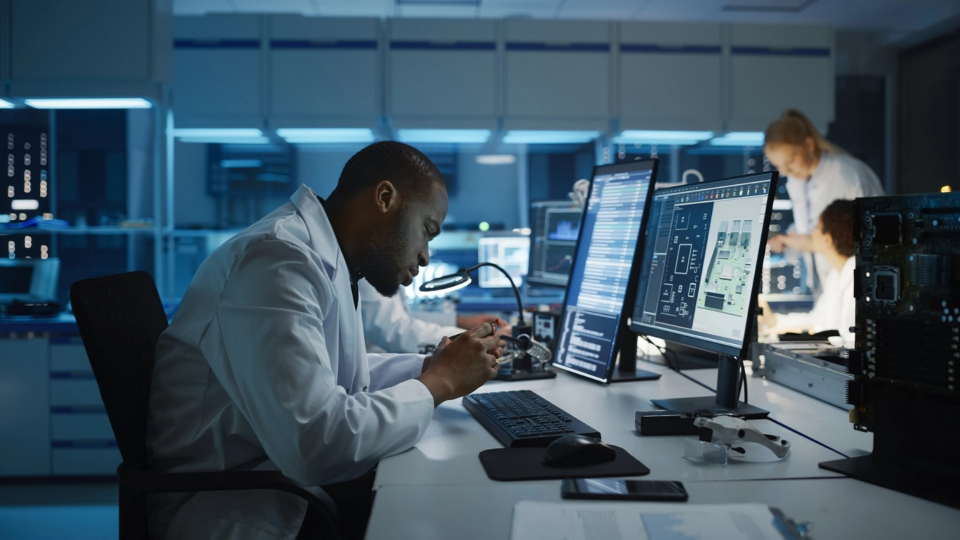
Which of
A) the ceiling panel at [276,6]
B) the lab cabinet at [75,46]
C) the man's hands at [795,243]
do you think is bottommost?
the man's hands at [795,243]

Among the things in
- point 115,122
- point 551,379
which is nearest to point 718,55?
point 551,379

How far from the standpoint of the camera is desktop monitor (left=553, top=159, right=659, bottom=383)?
1405 mm

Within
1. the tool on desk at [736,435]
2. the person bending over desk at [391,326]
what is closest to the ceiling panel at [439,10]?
the person bending over desk at [391,326]

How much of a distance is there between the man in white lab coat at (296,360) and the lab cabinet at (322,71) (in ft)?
8.11

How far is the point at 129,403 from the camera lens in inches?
40.4

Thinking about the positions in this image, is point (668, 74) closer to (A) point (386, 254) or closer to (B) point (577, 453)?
(A) point (386, 254)

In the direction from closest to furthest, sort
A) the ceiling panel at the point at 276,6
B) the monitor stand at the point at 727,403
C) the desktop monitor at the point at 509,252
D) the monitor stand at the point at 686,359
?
1. the monitor stand at the point at 727,403
2. the monitor stand at the point at 686,359
3. the desktop monitor at the point at 509,252
4. the ceiling panel at the point at 276,6

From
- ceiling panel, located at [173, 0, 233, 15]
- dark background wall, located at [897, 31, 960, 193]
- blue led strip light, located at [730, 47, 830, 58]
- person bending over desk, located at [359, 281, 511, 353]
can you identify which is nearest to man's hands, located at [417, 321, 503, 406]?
person bending over desk, located at [359, 281, 511, 353]

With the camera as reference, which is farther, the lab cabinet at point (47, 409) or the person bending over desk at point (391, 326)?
the lab cabinet at point (47, 409)

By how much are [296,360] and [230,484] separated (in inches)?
8.8

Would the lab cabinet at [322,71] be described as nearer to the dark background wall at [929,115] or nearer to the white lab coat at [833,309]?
the white lab coat at [833,309]

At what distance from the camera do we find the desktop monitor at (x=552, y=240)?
2.42 meters

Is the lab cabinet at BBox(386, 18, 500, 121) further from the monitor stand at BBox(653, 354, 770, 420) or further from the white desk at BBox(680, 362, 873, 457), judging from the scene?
the monitor stand at BBox(653, 354, 770, 420)

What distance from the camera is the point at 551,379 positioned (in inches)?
61.2
